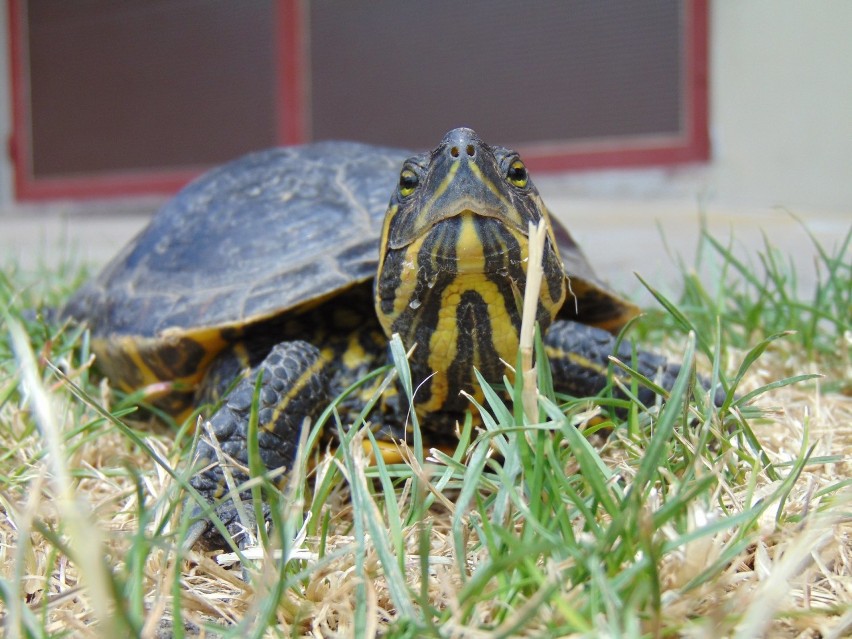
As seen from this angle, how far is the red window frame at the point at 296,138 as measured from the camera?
6.35 m

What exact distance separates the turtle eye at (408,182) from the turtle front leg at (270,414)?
0.40m

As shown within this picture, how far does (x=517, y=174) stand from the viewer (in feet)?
4.29

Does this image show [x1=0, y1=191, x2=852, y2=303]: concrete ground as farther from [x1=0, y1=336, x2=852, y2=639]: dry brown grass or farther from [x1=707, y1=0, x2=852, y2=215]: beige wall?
[x1=0, y1=336, x2=852, y2=639]: dry brown grass

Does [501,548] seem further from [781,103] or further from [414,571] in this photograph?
[781,103]

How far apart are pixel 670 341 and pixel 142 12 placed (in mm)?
7884

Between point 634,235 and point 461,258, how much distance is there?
3.72 meters

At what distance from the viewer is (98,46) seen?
28.9 ft

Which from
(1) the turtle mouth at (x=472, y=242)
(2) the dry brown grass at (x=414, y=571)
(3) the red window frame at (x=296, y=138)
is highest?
(3) the red window frame at (x=296, y=138)

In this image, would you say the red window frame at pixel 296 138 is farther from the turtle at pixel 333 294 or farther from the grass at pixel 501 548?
the grass at pixel 501 548

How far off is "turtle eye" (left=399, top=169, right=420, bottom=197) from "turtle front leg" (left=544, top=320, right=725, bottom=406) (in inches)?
18.6

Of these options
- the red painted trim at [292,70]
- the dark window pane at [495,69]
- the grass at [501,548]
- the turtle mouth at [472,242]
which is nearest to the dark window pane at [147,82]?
the red painted trim at [292,70]

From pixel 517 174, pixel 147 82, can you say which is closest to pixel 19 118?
pixel 147 82

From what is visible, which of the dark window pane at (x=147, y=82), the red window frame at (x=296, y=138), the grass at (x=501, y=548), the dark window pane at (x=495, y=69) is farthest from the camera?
the dark window pane at (x=147, y=82)

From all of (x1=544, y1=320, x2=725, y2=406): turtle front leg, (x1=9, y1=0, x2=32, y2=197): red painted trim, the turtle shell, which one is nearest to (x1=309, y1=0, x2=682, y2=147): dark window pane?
(x1=9, y1=0, x2=32, y2=197): red painted trim
